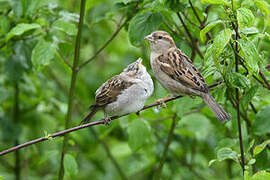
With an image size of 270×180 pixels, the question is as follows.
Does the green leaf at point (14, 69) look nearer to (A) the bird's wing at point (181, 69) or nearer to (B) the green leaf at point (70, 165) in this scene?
(B) the green leaf at point (70, 165)

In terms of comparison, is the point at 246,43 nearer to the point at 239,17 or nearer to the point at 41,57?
the point at 239,17

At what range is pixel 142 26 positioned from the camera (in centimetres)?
331

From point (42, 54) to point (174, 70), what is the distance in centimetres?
101

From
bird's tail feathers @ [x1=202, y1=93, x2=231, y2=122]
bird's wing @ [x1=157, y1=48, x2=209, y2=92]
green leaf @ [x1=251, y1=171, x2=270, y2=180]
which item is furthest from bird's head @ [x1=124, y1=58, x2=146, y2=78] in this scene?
green leaf @ [x1=251, y1=171, x2=270, y2=180]

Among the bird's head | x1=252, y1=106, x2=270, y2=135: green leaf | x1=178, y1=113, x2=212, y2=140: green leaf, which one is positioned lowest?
x1=178, y1=113, x2=212, y2=140: green leaf

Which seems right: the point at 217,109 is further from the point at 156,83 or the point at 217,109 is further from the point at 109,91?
the point at 156,83

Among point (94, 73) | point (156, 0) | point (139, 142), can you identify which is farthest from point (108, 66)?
point (156, 0)

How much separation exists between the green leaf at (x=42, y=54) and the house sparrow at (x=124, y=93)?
0.46m

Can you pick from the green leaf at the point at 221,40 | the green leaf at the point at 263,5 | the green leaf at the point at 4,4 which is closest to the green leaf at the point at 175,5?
the green leaf at the point at 263,5

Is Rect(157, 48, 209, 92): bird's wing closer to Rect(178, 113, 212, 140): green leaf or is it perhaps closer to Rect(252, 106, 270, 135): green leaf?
Rect(252, 106, 270, 135): green leaf

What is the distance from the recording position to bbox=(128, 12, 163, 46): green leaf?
3303mm

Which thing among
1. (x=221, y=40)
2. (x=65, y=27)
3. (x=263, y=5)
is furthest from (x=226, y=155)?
(x=65, y=27)

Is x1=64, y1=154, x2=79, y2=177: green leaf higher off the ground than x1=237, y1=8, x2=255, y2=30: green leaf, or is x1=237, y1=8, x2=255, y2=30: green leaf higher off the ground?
x1=237, y1=8, x2=255, y2=30: green leaf

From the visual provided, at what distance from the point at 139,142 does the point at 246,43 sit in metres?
1.83
